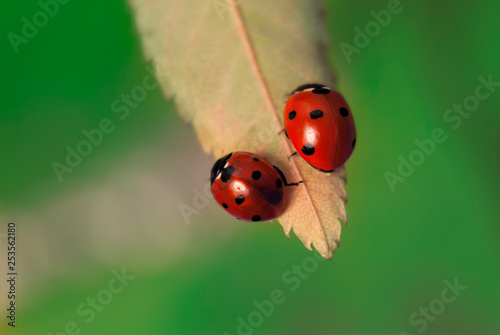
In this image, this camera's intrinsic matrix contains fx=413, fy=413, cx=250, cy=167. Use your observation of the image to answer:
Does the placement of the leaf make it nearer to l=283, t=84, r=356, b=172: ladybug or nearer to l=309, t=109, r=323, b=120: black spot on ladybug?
l=283, t=84, r=356, b=172: ladybug

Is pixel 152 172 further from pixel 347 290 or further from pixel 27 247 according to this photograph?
pixel 347 290

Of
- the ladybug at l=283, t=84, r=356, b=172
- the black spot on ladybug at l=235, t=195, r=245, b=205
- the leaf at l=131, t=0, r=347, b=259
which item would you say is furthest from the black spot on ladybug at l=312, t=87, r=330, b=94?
the black spot on ladybug at l=235, t=195, r=245, b=205

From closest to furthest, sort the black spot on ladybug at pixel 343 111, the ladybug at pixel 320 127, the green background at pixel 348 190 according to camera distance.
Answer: the ladybug at pixel 320 127 → the black spot on ladybug at pixel 343 111 → the green background at pixel 348 190

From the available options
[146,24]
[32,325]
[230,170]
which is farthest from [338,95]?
[32,325]

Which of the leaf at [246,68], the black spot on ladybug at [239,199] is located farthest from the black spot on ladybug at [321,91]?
the black spot on ladybug at [239,199]

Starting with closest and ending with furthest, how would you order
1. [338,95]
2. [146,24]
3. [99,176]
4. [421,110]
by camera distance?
[146,24]
[338,95]
[421,110]
[99,176]

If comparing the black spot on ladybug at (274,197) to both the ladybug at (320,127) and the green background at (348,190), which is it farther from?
the green background at (348,190)
